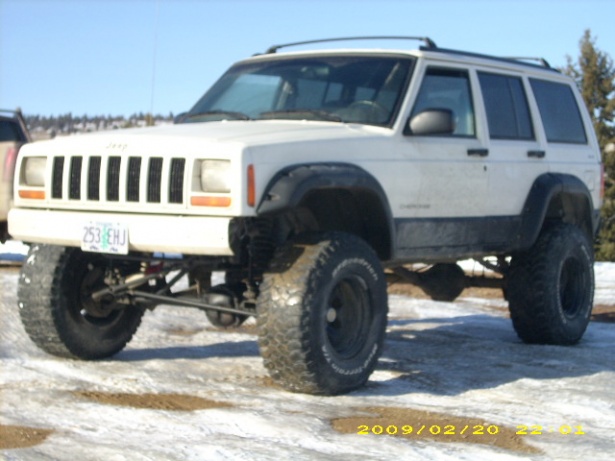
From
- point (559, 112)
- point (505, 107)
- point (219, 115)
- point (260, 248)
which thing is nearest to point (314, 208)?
point (260, 248)

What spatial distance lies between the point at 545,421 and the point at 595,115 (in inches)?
1839

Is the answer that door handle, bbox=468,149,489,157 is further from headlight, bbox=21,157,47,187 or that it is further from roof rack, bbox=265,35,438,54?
headlight, bbox=21,157,47,187

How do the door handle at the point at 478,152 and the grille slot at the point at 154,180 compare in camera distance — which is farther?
the door handle at the point at 478,152

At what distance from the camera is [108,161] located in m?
5.73

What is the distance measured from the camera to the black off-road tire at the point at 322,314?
542 cm

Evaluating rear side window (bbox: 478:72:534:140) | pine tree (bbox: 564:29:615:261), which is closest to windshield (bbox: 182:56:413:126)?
rear side window (bbox: 478:72:534:140)

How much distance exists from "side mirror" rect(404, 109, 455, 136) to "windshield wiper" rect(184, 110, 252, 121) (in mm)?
1067

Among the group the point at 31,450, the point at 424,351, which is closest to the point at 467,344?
the point at 424,351

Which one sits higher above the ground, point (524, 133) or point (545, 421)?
point (524, 133)

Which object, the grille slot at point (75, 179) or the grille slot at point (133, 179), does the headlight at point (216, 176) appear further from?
the grille slot at point (75, 179)

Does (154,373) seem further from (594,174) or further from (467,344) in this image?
(594,174)

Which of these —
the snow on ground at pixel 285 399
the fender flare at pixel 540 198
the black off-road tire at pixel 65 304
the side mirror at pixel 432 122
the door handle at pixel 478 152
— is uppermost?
the side mirror at pixel 432 122

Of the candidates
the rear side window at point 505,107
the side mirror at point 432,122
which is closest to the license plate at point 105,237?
the side mirror at point 432,122
